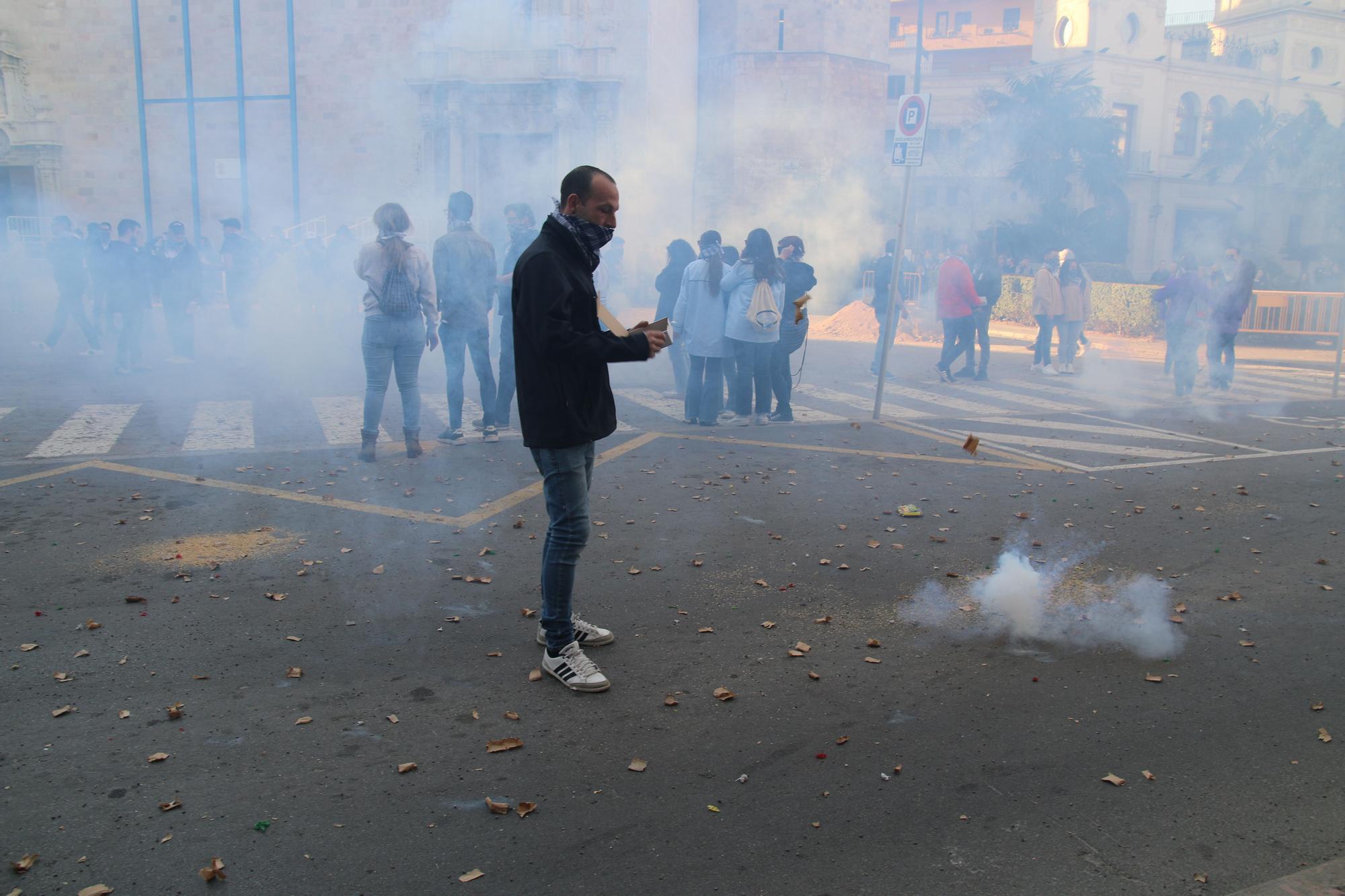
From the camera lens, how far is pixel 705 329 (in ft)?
28.2

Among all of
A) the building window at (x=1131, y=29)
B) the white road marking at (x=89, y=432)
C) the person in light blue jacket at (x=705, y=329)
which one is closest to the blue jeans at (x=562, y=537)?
the white road marking at (x=89, y=432)

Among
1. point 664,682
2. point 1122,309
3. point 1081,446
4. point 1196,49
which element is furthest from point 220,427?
point 1196,49

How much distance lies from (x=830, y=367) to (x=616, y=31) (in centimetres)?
958

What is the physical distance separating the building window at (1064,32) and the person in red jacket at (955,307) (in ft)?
100

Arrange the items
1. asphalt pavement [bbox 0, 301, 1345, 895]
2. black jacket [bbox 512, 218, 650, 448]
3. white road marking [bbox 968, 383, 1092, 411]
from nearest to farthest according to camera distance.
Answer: asphalt pavement [bbox 0, 301, 1345, 895], black jacket [bbox 512, 218, 650, 448], white road marking [bbox 968, 383, 1092, 411]

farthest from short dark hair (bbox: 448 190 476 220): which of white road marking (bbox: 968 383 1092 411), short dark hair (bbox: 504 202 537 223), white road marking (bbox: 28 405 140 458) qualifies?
white road marking (bbox: 968 383 1092 411)

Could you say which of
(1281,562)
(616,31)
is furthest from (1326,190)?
(1281,562)

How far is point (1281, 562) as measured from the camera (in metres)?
4.94

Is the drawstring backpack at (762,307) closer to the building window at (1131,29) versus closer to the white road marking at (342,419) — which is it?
the white road marking at (342,419)

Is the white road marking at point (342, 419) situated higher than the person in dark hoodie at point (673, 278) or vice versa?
the person in dark hoodie at point (673, 278)

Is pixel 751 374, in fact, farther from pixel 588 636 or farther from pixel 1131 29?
pixel 1131 29

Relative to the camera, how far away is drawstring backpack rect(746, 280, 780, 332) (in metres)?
8.26

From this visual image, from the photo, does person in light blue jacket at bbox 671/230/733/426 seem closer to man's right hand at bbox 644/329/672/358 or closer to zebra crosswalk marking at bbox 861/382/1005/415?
zebra crosswalk marking at bbox 861/382/1005/415

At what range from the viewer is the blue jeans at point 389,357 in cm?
677
